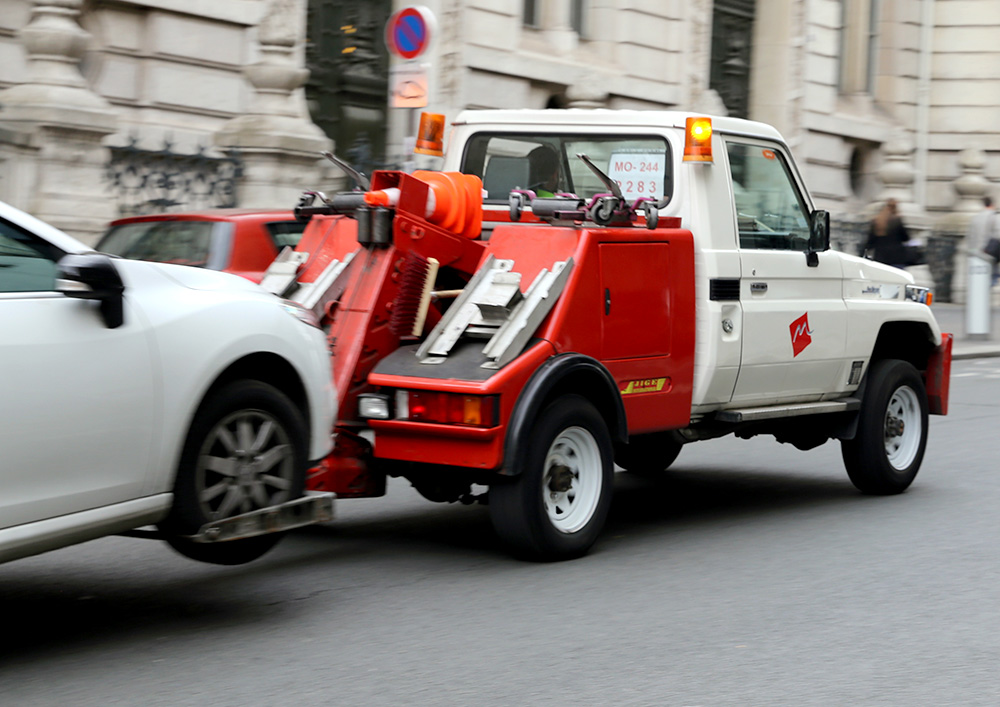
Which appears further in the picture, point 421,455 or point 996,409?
point 996,409

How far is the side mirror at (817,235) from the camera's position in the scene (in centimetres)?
809

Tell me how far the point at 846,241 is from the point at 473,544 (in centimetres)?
2207

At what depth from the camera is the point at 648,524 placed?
7.83m

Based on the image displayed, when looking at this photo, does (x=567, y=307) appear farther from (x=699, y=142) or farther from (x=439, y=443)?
(x=699, y=142)

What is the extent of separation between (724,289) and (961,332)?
54.8 feet

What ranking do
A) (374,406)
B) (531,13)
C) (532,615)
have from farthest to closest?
(531,13) < (374,406) < (532,615)

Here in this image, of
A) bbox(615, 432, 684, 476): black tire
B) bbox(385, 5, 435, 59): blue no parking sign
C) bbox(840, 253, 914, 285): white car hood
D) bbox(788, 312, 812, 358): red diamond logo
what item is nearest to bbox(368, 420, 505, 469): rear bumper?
bbox(788, 312, 812, 358): red diamond logo

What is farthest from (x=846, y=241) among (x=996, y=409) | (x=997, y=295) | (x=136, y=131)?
Answer: (x=136, y=131)

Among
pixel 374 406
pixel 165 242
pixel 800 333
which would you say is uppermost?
pixel 165 242

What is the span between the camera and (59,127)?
13734 mm

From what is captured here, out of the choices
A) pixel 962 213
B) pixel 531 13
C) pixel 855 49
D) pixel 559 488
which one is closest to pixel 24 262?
pixel 559 488

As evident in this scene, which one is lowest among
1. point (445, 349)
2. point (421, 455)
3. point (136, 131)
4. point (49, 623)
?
point (49, 623)

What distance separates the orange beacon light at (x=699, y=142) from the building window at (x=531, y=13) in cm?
1626

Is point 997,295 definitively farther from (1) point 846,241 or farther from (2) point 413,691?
(2) point 413,691
